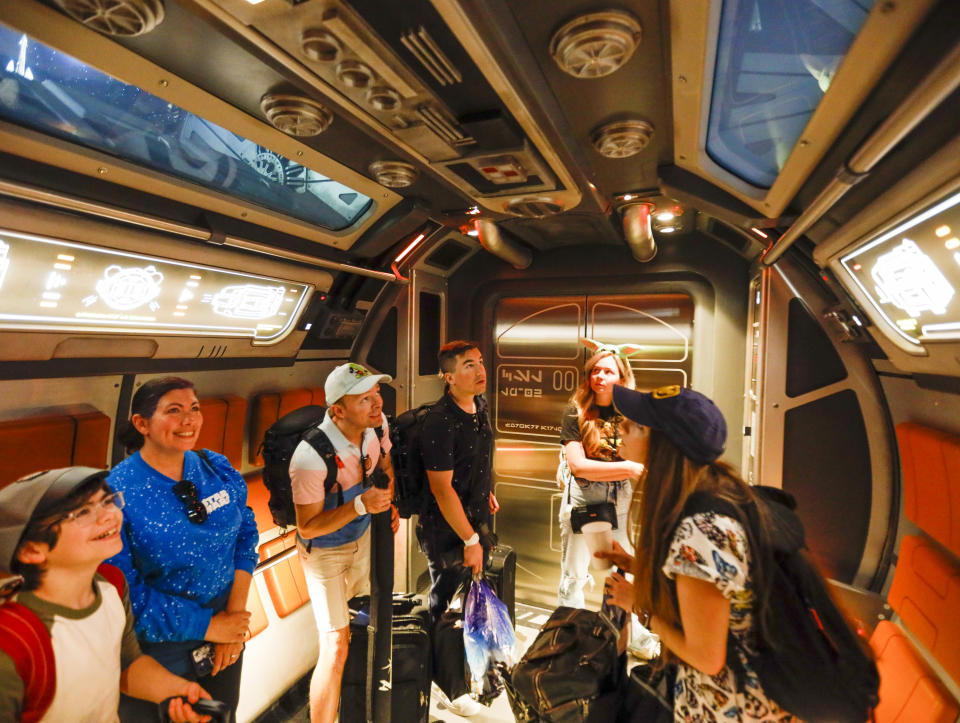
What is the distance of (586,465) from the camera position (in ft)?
10.0

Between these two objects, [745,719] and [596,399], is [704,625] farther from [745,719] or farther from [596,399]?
[596,399]

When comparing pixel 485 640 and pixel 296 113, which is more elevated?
pixel 296 113

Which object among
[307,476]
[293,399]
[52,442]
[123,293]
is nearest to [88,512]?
[52,442]

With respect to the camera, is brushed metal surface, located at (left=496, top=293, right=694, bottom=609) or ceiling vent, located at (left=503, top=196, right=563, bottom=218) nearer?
ceiling vent, located at (left=503, top=196, right=563, bottom=218)

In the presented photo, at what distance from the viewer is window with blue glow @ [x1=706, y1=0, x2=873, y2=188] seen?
125cm

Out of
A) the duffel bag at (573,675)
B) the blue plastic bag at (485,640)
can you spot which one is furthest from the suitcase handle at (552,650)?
the blue plastic bag at (485,640)

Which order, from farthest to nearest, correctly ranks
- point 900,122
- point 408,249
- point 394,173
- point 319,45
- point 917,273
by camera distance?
point 408,249 → point 394,173 → point 917,273 → point 319,45 → point 900,122

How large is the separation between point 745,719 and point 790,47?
201cm

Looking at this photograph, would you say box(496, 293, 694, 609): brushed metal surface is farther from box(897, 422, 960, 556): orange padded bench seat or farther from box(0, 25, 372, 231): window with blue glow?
box(0, 25, 372, 231): window with blue glow

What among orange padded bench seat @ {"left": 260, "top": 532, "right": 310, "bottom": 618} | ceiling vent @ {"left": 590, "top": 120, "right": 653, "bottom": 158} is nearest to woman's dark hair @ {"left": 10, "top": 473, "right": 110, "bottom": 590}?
orange padded bench seat @ {"left": 260, "top": 532, "right": 310, "bottom": 618}

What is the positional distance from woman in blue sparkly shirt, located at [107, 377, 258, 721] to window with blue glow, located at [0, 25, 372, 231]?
978 millimetres

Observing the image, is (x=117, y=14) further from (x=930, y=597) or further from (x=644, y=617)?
(x=930, y=597)

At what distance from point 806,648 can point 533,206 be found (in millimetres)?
2159

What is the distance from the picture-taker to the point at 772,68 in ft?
4.95
